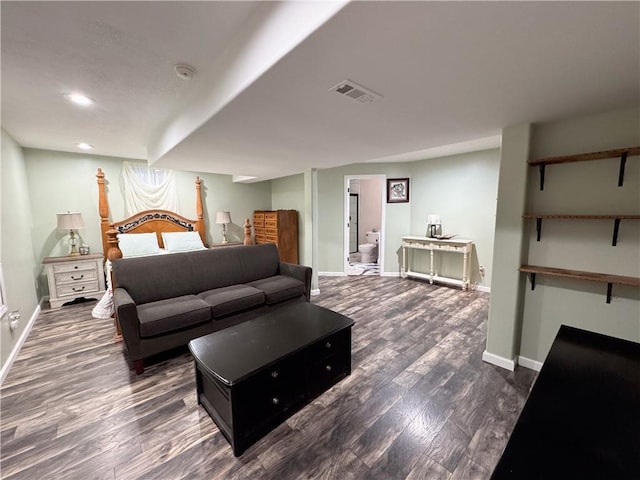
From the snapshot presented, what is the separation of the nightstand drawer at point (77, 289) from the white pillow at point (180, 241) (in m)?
1.16

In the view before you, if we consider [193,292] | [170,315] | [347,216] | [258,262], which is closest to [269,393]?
[170,315]

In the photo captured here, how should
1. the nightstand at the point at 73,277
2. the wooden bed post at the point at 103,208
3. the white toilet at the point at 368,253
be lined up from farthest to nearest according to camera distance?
the white toilet at the point at 368,253
the wooden bed post at the point at 103,208
the nightstand at the point at 73,277

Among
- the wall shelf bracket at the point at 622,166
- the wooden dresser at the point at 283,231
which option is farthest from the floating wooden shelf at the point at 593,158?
the wooden dresser at the point at 283,231

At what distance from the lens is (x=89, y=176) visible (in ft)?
14.1

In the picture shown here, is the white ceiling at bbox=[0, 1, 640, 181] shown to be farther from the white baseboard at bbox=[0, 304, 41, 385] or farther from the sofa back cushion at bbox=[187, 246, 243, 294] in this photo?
the white baseboard at bbox=[0, 304, 41, 385]

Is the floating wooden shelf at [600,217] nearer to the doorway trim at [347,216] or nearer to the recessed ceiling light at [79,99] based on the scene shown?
the doorway trim at [347,216]

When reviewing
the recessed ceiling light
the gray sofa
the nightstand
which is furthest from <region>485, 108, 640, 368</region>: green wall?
the nightstand

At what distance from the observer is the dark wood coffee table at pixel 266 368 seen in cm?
151

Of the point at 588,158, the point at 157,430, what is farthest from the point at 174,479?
the point at 588,158

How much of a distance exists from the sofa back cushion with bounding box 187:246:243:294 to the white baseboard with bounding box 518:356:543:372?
3120 millimetres

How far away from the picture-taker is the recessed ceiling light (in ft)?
6.84

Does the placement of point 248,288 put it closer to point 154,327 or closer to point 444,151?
point 154,327

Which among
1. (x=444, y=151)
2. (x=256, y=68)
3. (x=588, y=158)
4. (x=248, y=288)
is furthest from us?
(x=444, y=151)

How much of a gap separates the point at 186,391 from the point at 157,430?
359 millimetres
